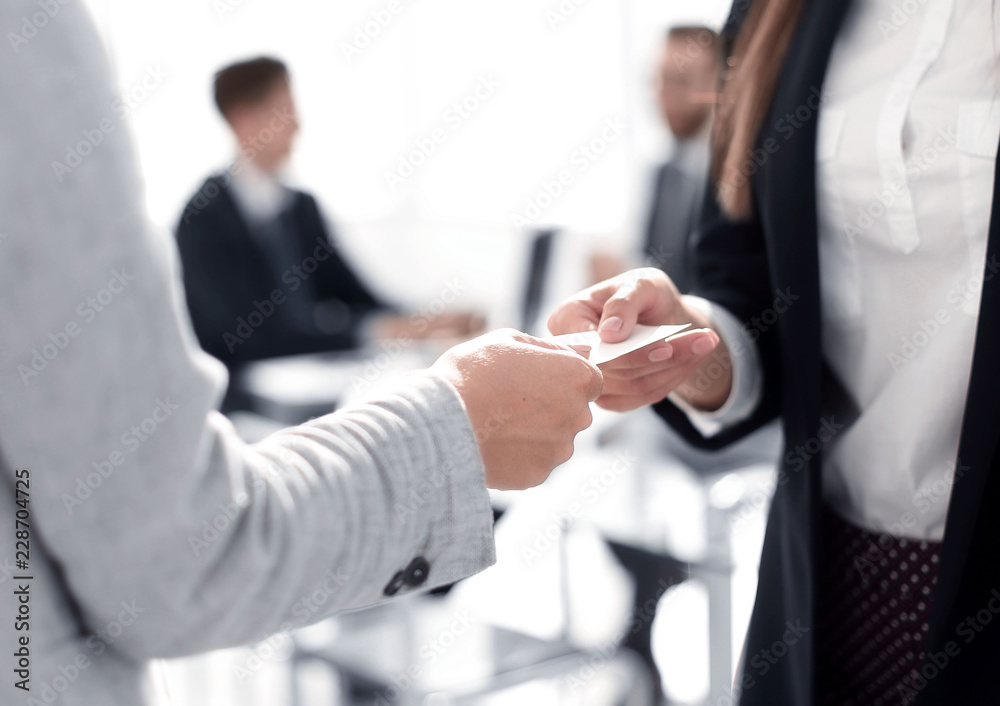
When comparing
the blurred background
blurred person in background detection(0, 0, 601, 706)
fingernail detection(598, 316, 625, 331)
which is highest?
blurred person in background detection(0, 0, 601, 706)

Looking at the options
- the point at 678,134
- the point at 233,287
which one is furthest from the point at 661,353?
the point at 233,287

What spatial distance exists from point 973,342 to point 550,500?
1.79 meters

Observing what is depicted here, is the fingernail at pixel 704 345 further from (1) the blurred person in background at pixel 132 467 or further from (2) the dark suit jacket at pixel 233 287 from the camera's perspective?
(2) the dark suit jacket at pixel 233 287

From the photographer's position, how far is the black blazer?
2.53ft

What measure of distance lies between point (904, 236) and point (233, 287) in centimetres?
305

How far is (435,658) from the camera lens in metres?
2.57

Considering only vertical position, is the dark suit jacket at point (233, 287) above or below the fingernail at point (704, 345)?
below

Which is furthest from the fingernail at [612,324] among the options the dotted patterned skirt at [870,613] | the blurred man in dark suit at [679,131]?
the blurred man in dark suit at [679,131]

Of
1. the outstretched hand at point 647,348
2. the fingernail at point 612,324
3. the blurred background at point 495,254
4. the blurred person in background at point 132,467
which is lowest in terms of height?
the blurred background at point 495,254

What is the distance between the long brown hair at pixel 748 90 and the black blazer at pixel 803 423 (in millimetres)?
18

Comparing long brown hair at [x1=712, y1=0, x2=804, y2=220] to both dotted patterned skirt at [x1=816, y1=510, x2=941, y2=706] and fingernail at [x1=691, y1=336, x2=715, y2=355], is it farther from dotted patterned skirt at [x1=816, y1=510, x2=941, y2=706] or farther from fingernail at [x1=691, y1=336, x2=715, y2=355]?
dotted patterned skirt at [x1=816, y1=510, x2=941, y2=706]

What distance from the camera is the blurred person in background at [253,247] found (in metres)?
3.40

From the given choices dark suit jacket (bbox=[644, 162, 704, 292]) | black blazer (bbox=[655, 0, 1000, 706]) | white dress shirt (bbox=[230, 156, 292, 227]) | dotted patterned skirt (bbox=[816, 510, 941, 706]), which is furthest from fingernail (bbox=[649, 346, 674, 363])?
white dress shirt (bbox=[230, 156, 292, 227])

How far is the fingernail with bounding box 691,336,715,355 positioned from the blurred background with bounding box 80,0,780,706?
16.0 inches
